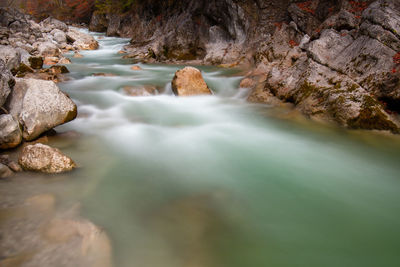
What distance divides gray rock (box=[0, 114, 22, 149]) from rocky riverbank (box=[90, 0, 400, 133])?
6.36m

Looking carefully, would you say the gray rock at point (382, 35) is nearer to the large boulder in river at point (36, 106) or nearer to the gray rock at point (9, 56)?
the large boulder in river at point (36, 106)

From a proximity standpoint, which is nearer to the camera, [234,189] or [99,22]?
[234,189]

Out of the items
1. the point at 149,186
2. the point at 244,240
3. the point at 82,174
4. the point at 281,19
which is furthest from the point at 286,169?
the point at 281,19

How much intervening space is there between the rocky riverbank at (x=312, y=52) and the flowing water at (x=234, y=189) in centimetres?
70

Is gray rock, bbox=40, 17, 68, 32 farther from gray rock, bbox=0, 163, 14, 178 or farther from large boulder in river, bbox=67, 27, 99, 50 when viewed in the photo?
gray rock, bbox=0, 163, 14, 178

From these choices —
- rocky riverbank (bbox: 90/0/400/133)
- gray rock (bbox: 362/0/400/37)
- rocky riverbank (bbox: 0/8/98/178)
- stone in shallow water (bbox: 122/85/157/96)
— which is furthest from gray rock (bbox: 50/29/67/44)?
gray rock (bbox: 362/0/400/37)

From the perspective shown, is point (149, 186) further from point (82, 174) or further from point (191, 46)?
point (191, 46)

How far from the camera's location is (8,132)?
4125 mm

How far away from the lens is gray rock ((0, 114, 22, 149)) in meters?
4.09

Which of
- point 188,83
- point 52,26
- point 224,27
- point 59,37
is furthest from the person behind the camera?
point 52,26

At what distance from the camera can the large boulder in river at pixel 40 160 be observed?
3.60 metres

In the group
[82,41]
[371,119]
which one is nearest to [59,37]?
[82,41]

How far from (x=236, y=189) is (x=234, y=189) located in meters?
0.03

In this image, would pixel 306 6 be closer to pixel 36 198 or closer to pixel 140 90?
pixel 140 90
